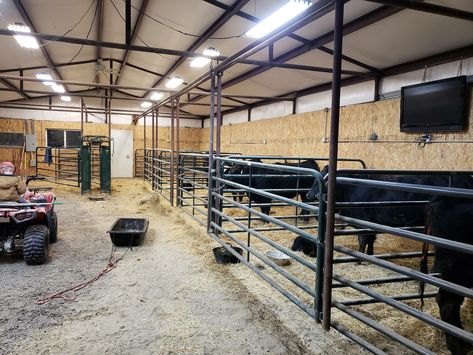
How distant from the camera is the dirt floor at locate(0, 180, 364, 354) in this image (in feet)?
6.62

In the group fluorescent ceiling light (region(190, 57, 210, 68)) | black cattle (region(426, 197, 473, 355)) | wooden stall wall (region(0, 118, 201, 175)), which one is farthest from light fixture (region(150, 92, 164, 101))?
black cattle (region(426, 197, 473, 355))

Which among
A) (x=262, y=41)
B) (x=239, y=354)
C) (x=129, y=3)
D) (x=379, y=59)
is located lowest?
(x=239, y=354)

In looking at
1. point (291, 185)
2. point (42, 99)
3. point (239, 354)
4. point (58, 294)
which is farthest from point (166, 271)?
point (42, 99)

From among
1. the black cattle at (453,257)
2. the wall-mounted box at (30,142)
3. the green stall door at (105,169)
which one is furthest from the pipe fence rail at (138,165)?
the black cattle at (453,257)

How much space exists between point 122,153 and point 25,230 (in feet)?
34.7

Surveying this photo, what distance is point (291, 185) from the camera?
5.91 metres

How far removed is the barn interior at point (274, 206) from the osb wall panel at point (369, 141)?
0.12 ft

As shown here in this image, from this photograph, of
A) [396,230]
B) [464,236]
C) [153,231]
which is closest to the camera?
[396,230]

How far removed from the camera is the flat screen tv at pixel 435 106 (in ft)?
14.3

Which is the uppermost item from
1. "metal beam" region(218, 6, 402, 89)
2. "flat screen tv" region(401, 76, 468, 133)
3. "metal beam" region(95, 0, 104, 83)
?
"metal beam" region(95, 0, 104, 83)

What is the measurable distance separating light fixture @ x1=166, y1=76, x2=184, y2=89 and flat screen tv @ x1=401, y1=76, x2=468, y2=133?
590 centimetres

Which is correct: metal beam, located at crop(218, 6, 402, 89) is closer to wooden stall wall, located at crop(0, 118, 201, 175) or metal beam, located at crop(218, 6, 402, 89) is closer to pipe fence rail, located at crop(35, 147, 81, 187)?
pipe fence rail, located at crop(35, 147, 81, 187)

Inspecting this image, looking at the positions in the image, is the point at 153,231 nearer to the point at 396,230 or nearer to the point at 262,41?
the point at 262,41

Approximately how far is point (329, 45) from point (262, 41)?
3.22 meters
